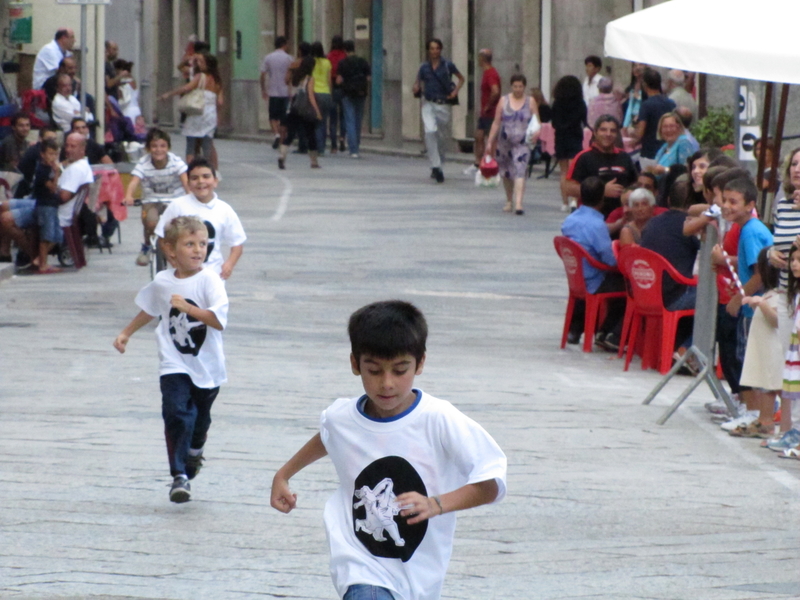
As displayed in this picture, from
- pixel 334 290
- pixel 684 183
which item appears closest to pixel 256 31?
pixel 334 290

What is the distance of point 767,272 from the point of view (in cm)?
801

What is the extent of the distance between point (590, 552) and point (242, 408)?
10.5ft

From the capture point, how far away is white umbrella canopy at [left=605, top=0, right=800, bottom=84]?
799 centimetres

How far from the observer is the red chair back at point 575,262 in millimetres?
10930

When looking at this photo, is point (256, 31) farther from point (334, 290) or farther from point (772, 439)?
point (772, 439)

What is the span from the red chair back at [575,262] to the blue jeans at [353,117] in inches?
720

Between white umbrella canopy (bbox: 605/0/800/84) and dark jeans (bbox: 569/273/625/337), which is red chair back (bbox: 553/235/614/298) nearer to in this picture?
dark jeans (bbox: 569/273/625/337)

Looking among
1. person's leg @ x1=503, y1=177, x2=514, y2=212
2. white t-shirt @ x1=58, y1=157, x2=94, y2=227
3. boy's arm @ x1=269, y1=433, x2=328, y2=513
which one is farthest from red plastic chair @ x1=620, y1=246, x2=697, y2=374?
person's leg @ x1=503, y1=177, x2=514, y2=212

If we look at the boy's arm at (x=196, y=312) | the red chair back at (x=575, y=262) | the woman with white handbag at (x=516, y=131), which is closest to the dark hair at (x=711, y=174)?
the red chair back at (x=575, y=262)

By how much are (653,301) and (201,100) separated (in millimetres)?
12885

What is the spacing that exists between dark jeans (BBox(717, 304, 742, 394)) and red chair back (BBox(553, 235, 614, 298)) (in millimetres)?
2192

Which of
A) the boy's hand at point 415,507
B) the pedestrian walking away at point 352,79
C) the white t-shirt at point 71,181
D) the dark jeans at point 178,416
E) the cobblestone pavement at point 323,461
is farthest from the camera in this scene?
the pedestrian walking away at point 352,79

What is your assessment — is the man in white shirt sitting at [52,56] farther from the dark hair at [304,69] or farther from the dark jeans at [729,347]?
the dark jeans at [729,347]

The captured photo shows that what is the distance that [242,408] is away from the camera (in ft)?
28.5
